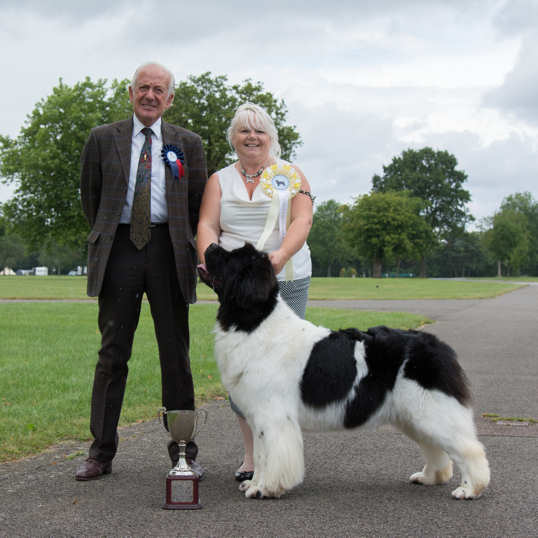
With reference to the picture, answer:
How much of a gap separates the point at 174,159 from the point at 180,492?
7.70ft

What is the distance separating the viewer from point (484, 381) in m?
8.77

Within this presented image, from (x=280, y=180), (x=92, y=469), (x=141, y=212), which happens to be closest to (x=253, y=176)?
(x=280, y=180)

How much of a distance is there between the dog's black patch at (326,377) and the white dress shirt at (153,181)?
1570 millimetres

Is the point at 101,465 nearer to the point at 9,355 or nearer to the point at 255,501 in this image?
the point at 255,501

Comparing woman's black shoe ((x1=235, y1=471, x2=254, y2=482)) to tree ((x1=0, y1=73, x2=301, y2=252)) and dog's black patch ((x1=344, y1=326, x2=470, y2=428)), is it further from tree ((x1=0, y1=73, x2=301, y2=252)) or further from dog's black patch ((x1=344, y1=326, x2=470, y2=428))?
tree ((x1=0, y1=73, x2=301, y2=252))

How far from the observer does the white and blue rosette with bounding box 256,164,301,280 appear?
14.9ft

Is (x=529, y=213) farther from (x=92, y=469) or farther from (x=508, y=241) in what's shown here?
(x=92, y=469)

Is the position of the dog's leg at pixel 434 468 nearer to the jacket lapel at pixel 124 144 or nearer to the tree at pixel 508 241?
the jacket lapel at pixel 124 144

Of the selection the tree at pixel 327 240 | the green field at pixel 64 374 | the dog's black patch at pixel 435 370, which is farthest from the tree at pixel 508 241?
the dog's black patch at pixel 435 370

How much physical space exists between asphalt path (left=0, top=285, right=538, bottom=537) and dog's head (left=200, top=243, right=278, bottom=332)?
118 cm

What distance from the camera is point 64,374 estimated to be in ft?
29.5

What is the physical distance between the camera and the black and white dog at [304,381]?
13.0 feet

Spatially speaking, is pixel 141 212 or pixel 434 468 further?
pixel 141 212

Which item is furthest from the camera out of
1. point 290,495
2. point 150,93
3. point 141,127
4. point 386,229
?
point 386,229
